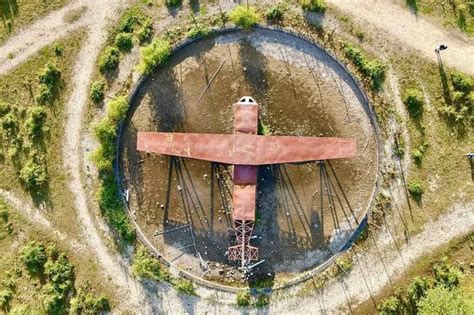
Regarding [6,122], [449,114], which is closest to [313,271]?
[449,114]

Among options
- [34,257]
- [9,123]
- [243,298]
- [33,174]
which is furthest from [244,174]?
[9,123]

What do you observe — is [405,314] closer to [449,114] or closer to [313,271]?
[313,271]

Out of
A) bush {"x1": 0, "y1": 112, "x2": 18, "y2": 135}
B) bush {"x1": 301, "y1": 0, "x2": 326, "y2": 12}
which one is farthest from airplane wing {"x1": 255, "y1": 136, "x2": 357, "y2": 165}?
bush {"x1": 0, "y1": 112, "x2": 18, "y2": 135}

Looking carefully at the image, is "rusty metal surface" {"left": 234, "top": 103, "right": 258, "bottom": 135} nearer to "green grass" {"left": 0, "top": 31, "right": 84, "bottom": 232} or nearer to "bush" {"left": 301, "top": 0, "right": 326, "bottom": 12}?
"bush" {"left": 301, "top": 0, "right": 326, "bottom": 12}

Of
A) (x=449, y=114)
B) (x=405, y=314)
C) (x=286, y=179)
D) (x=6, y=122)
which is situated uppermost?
(x=6, y=122)

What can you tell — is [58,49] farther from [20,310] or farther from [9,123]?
[20,310]

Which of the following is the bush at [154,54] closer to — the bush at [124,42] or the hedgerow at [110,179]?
the bush at [124,42]
